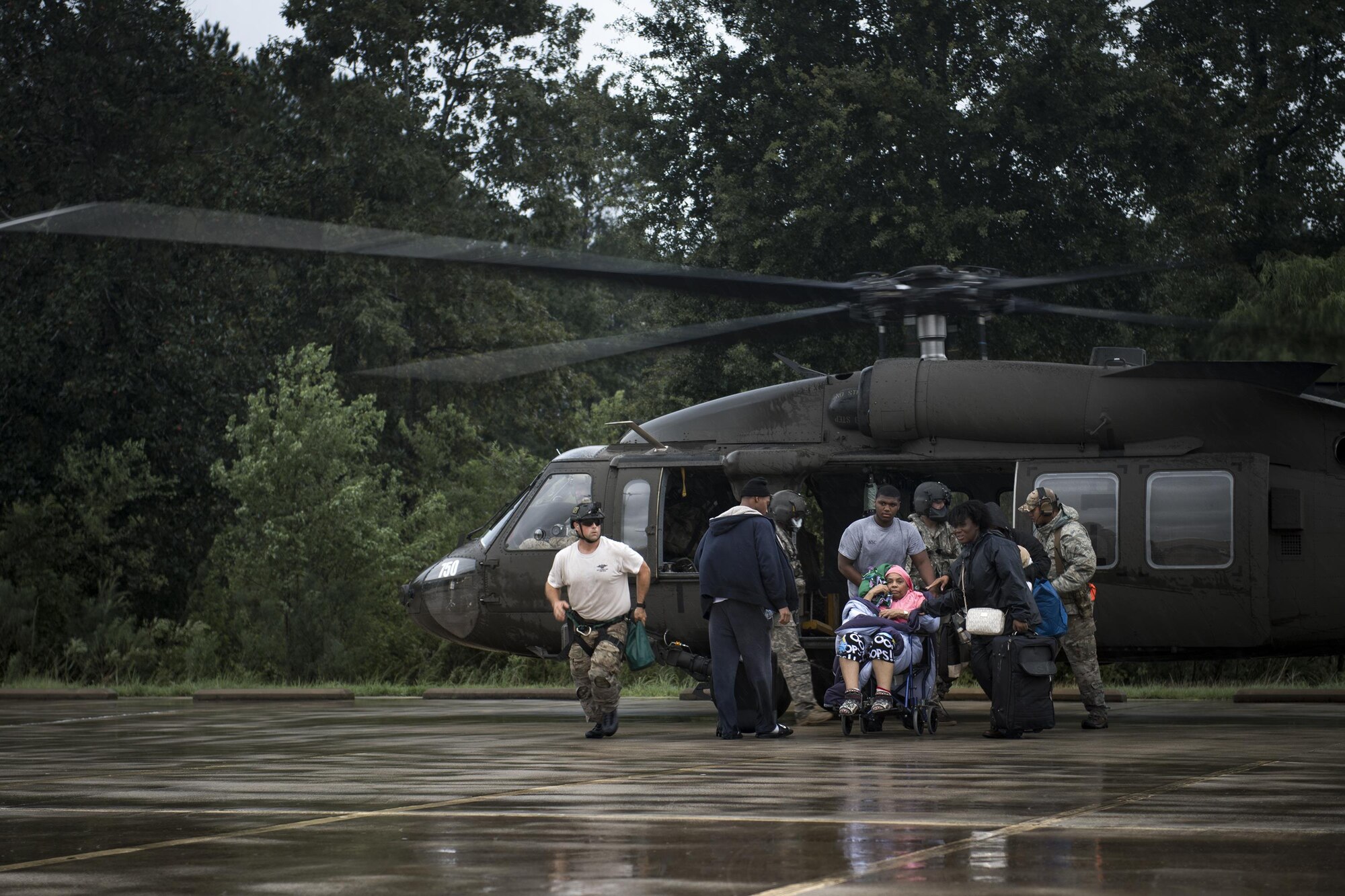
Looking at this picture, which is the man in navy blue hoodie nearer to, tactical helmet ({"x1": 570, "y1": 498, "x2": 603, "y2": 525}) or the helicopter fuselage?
tactical helmet ({"x1": 570, "y1": 498, "x2": 603, "y2": 525})

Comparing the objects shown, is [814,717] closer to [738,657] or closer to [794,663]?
[794,663]

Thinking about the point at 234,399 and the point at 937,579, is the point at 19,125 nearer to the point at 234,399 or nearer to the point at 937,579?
the point at 234,399

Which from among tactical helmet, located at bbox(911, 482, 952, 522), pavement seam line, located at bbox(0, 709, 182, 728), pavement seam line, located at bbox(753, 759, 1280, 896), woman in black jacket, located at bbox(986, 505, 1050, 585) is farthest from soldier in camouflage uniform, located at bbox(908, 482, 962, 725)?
pavement seam line, located at bbox(0, 709, 182, 728)

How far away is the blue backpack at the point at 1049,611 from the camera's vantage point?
1334 centimetres

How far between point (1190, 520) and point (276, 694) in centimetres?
1131

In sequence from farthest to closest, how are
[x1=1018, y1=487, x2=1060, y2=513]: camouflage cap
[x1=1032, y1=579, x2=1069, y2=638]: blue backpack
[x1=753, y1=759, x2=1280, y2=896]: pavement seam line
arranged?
[x1=1018, y1=487, x2=1060, y2=513]: camouflage cap, [x1=1032, y1=579, x2=1069, y2=638]: blue backpack, [x1=753, y1=759, x2=1280, y2=896]: pavement seam line

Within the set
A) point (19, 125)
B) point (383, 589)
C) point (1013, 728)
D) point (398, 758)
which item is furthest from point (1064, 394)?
point (19, 125)

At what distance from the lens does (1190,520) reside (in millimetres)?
14852

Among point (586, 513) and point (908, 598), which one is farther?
point (586, 513)

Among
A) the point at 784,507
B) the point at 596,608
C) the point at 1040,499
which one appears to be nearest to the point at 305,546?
the point at 784,507

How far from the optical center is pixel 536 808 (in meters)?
8.19

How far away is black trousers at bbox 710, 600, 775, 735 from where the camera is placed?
1297cm

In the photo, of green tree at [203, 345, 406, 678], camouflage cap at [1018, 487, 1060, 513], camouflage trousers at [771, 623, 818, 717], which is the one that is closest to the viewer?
camouflage trousers at [771, 623, 818, 717]

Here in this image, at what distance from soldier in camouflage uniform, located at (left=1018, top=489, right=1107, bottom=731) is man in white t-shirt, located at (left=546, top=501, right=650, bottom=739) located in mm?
3303
